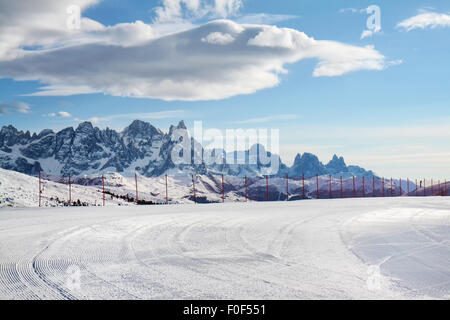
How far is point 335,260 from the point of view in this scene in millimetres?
8781

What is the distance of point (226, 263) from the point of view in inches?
335

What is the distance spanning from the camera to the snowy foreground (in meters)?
6.31

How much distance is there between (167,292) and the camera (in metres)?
6.26

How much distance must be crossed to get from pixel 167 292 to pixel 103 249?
187 inches

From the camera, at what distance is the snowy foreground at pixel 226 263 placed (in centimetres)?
631

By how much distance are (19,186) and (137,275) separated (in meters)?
50.1

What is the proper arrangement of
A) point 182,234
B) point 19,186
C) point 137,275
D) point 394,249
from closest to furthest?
point 137,275 < point 394,249 < point 182,234 < point 19,186

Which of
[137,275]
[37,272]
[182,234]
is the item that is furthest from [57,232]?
[137,275]
